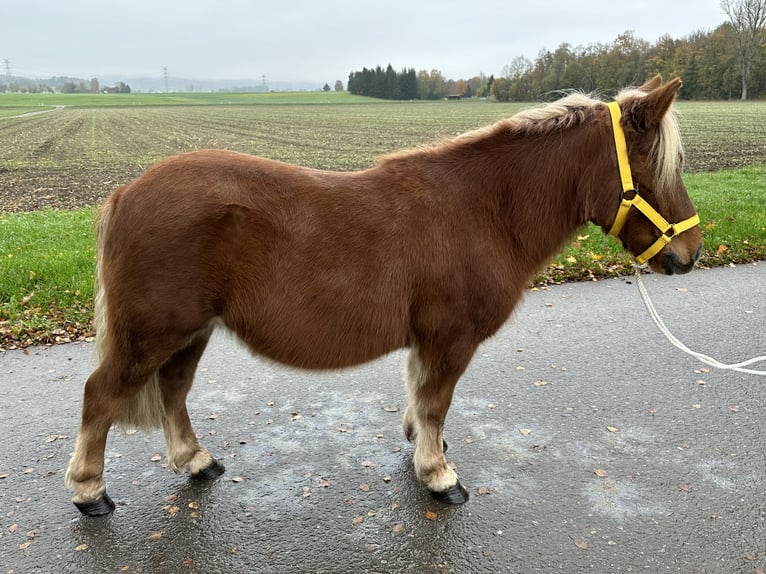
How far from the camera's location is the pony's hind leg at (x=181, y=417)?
3.18 meters

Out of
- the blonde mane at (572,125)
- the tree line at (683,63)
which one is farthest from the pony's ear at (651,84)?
the tree line at (683,63)

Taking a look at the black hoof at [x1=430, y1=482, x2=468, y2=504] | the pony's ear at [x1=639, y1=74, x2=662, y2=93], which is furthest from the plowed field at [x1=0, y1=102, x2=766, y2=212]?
the black hoof at [x1=430, y1=482, x2=468, y2=504]

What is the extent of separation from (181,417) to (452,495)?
161 cm

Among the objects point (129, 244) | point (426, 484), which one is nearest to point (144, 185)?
point (129, 244)

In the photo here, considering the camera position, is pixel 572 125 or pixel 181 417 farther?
pixel 181 417

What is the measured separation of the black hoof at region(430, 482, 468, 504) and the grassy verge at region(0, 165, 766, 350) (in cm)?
162

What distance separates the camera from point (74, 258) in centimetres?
628

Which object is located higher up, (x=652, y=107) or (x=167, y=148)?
(x=167, y=148)

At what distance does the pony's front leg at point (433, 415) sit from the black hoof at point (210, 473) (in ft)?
3.81

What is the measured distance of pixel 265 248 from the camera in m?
2.70

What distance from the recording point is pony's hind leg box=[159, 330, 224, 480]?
3180 mm

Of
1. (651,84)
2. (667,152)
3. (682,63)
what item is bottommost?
(667,152)

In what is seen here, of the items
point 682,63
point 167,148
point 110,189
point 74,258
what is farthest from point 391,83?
point 74,258

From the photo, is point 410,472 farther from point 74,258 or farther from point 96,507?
point 74,258
